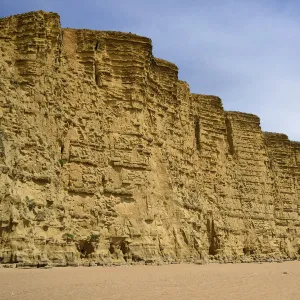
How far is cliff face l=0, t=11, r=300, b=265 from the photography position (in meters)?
15.0

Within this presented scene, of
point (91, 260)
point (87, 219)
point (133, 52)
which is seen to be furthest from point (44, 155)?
point (133, 52)

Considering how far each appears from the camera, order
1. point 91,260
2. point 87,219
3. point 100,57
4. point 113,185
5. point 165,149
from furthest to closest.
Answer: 1. point 165,149
2. point 100,57
3. point 113,185
4. point 87,219
5. point 91,260

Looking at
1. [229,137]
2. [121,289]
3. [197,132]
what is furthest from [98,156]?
[229,137]

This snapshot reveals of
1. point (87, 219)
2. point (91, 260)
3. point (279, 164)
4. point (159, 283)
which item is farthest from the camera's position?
point (279, 164)

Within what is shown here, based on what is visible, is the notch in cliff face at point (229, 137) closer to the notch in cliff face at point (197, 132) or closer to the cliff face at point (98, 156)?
the cliff face at point (98, 156)

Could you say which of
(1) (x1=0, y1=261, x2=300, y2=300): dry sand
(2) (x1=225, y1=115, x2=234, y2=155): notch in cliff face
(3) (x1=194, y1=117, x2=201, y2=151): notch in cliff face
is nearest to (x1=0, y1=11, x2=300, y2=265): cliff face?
(3) (x1=194, y1=117, x2=201, y2=151): notch in cliff face

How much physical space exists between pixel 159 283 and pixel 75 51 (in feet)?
40.8

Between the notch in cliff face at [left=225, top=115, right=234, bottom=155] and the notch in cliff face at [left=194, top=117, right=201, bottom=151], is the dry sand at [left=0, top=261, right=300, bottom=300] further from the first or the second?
the notch in cliff face at [left=225, top=115, right=234, bottom=155]

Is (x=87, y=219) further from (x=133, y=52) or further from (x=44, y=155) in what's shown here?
(x=133, y=52)

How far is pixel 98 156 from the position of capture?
1808 cm

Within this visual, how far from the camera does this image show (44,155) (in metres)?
15.9

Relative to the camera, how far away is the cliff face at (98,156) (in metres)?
15.0

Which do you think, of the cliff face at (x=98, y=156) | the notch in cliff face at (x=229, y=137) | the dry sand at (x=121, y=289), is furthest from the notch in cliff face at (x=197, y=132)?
the dry sand at (x=121, y=289)

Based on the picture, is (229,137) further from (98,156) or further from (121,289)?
(121,289)
